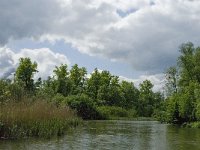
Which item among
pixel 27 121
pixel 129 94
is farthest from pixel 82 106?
pixel 27 121

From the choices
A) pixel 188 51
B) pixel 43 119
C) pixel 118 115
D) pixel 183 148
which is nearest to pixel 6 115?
pixel 43 119

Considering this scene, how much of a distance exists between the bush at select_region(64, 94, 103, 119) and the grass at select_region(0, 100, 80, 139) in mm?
44702

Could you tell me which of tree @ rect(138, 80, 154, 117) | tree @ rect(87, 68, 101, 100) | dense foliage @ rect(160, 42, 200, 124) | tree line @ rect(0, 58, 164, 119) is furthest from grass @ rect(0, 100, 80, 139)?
tree @ rect(138, 80, 154, 117)

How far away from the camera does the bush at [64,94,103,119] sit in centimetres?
7062

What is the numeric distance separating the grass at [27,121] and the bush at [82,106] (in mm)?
44702

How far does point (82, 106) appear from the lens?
71.7 m

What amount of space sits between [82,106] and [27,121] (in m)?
50.1

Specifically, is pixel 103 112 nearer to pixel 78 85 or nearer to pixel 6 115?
pixel 78 85

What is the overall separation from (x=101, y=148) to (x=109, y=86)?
87.1m

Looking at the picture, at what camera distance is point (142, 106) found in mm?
123625

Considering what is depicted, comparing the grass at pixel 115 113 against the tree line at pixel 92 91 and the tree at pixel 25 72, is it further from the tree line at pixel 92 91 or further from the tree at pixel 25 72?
the tree at pixel 25 72

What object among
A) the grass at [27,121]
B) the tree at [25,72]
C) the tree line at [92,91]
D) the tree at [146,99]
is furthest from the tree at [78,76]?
the grass at [27,121]

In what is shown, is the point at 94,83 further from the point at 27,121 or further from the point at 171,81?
the point at 27,121

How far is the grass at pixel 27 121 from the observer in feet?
66.8
